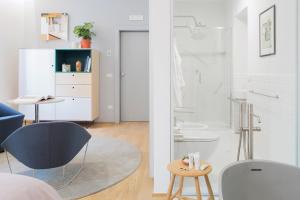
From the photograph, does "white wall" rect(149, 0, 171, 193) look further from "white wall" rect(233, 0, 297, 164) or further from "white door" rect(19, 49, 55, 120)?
"white door" rect(19, 49, 55, 120)

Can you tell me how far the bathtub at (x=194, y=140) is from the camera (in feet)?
8.71

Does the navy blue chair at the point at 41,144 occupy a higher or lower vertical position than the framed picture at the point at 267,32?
lower

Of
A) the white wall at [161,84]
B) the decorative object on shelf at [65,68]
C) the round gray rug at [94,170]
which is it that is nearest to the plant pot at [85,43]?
the decorative object on shelf at [65,68]

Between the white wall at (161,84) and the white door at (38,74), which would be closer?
the white wall at (161,84)

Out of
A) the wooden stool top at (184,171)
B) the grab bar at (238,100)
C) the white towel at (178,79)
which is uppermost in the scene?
the white towel at (178,79)

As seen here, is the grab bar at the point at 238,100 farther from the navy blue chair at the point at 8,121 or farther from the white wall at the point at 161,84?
the navy blue chair at the point at 8,121

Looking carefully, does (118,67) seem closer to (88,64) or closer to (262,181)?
(88,64)

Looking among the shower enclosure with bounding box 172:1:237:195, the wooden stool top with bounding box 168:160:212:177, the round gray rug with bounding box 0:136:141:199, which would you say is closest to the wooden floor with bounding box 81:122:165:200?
the round gray rug with bounding box 0:136:141:199

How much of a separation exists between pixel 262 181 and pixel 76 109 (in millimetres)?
4887

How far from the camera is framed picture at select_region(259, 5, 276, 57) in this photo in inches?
102

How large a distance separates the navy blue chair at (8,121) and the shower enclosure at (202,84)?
2.38m

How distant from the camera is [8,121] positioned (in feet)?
12.4

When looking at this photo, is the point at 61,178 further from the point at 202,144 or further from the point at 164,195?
the point at 202,144

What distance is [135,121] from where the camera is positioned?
6547 millimetres
